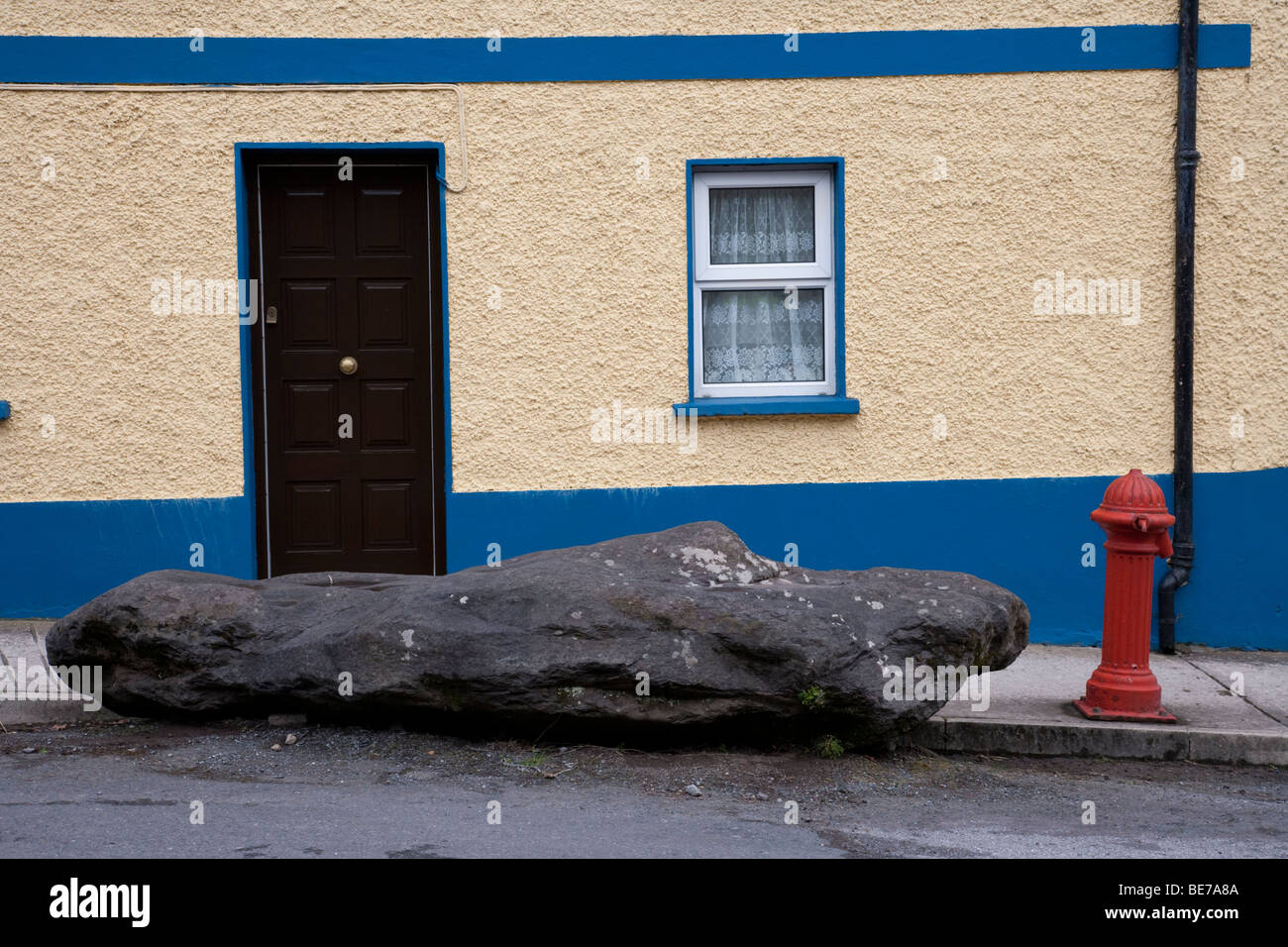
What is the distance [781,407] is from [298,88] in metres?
3.49

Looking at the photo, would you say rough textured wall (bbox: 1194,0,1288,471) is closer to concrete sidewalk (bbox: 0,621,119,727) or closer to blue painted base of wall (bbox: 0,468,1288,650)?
blue painted base of wall (bbox: 0,468,1288,650)

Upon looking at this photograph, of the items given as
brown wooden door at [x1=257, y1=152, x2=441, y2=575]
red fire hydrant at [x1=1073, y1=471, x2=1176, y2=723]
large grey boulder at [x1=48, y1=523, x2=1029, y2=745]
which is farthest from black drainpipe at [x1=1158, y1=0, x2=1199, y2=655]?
brown wooden door at [x1=257, y1=152, x2=441, y2=575]

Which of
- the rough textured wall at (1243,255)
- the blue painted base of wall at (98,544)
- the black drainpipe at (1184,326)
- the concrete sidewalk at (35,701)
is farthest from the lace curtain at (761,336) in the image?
the concrete sidewalk at (35,701)

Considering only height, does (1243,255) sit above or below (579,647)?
above

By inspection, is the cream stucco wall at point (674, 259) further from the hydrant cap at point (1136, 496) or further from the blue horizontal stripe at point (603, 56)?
the hydrant cap at point (1136, 496)

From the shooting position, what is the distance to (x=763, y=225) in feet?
25.0

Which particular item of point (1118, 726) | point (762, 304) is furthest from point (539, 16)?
point (1118, 726)

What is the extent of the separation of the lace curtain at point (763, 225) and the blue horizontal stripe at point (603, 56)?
2.38 ft

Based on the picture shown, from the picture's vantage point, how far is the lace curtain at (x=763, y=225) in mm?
7594

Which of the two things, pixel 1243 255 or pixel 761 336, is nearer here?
pixel 1243 255

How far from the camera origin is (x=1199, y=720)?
18.4 ft

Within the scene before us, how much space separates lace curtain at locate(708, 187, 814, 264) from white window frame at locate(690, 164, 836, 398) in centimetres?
5

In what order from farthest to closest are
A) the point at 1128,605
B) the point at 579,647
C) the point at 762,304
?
the point at 762,304, the point at 1128,605, the point at 579,647

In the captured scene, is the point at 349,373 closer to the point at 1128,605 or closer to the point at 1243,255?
the point at 1128,605
